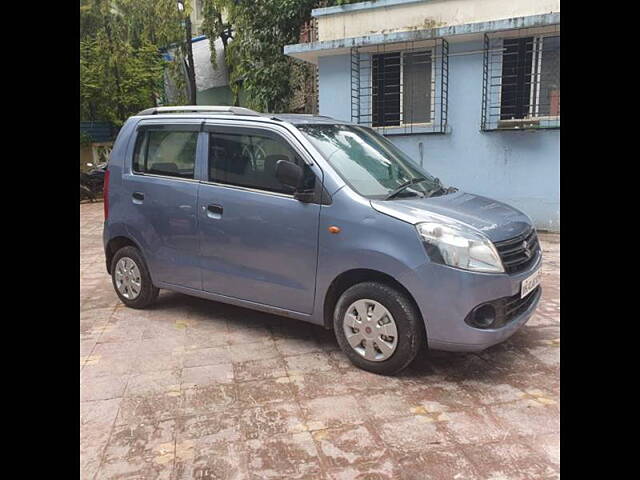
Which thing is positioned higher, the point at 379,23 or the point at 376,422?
the point at 379,23

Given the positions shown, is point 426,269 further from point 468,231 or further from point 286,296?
point 286,296

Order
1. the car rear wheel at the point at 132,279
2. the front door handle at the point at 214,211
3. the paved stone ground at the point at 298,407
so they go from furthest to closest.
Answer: the car rear wheel at the point at 132,279, the front door handle at the point at 214,211, the paved stone ground at the point at 298,407

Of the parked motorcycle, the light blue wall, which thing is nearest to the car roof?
the light blue wall

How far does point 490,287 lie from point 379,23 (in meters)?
7.55

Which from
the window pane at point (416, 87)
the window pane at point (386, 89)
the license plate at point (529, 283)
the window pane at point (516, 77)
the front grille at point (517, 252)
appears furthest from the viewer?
the window pane at point (386, 89)

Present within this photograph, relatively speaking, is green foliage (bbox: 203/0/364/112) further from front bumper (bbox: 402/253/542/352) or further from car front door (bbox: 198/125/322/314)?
front bumper (bbox: 402/253/542/352)

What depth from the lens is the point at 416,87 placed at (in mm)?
9750

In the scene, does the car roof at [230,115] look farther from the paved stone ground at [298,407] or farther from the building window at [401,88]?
the building window at [401,88]

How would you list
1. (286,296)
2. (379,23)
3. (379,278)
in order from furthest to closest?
(379,23), (286,296), (379,278)

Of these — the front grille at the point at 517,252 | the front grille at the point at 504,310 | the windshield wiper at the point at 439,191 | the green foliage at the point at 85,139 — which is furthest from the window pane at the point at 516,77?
the green foliage at the point at 85,139

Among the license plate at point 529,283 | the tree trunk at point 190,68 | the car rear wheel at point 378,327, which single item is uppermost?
the tree trunk at point 190,68

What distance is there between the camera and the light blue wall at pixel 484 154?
8922mm

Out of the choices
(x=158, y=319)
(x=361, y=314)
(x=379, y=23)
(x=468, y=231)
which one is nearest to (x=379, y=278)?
(x=361, y=314)

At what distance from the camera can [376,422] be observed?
3219 mm
